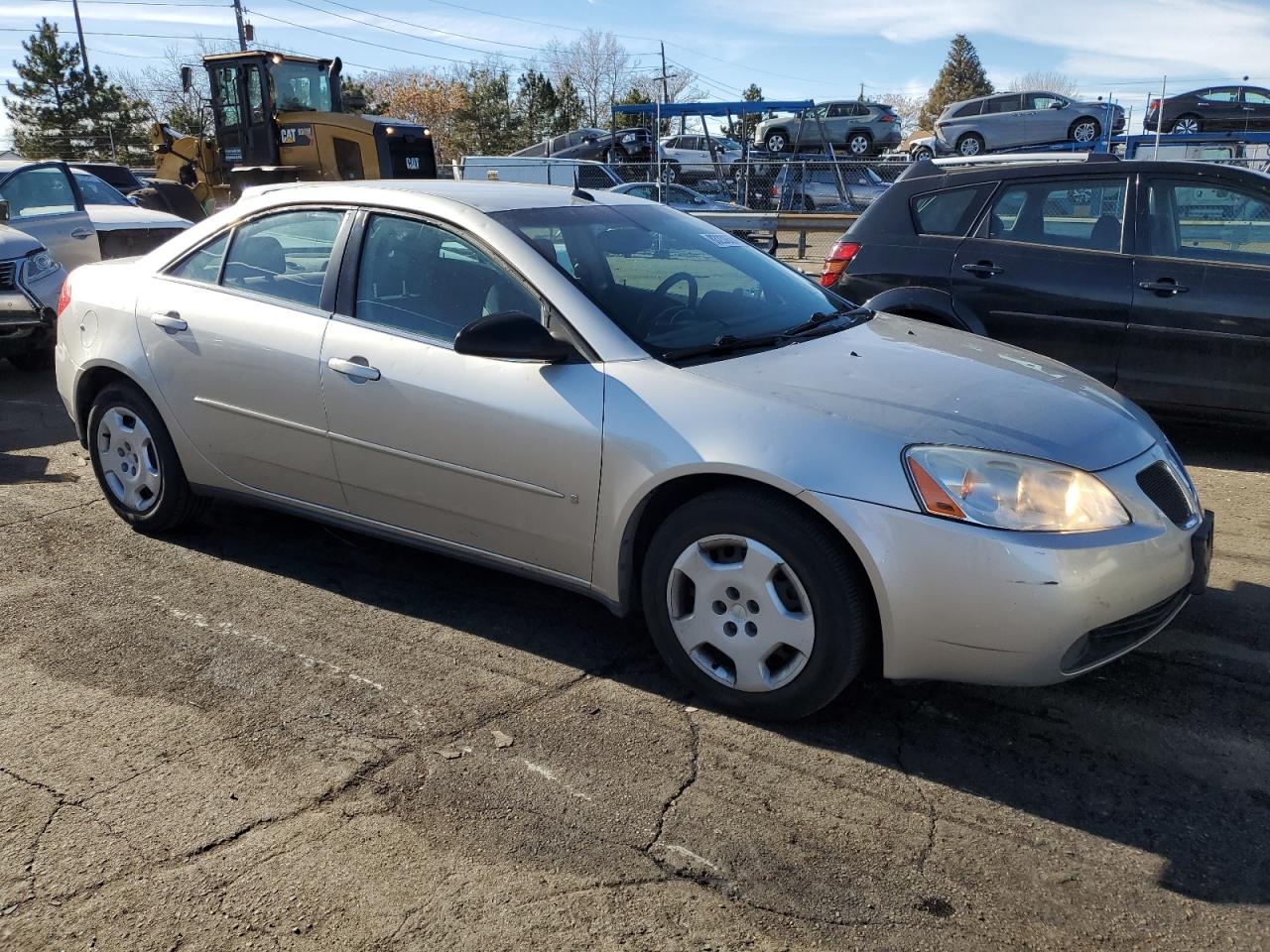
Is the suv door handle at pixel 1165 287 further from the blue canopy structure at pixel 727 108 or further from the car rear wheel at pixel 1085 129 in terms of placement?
the car rear wheel at pixel 1085 129

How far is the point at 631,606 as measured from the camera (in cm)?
358

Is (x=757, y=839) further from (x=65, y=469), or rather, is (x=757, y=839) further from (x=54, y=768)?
(x=65, y=469)

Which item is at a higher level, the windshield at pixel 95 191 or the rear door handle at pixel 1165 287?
the windshield at pixel 95 191

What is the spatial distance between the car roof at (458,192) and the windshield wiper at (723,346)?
0.94 metres

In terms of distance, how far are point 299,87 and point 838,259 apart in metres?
17.0

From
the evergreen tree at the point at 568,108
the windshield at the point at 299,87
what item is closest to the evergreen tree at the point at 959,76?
the evergreen tree at the point at 568,108

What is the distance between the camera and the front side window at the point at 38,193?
9.88 meters

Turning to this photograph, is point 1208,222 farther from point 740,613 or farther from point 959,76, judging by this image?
point 959,76

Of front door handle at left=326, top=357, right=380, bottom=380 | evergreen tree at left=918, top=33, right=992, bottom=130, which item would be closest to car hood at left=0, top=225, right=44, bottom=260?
front door handle at left=326, top=357, right=380, bottom=380

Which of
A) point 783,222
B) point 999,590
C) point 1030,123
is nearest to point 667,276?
point 999,590

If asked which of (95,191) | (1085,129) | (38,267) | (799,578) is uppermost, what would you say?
(1085,129)

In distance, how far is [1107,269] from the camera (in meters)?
6.15

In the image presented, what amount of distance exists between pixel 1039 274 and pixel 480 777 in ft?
15.5

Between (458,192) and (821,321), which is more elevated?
(458,192)
